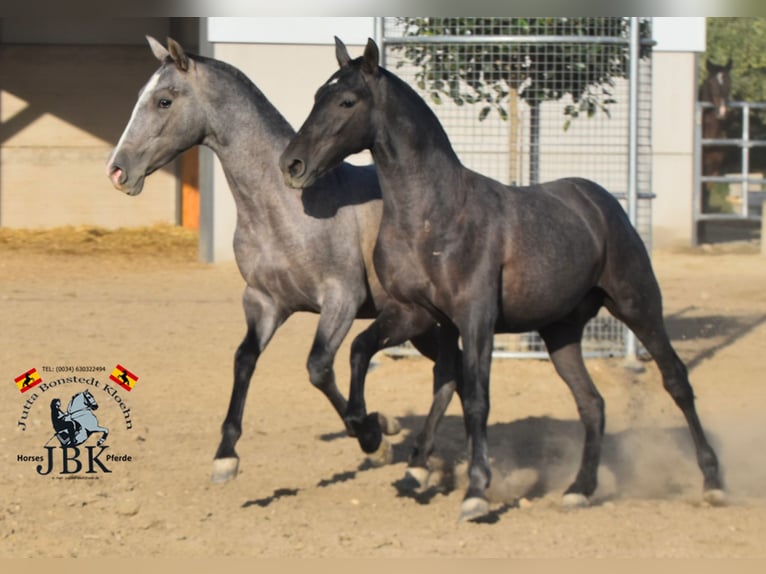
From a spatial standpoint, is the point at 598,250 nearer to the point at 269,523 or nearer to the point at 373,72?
the point at 373,72

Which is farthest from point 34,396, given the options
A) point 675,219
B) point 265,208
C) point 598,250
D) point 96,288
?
point 675,219

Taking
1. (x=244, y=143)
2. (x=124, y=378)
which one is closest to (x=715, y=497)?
(x=244, y=143)

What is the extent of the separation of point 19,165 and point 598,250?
15.9 meters

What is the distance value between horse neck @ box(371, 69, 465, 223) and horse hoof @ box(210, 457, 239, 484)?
1.53 m

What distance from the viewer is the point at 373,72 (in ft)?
20.3

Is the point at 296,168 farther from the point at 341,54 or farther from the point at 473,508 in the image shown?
the point at 473,508

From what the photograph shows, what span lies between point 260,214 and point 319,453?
1.68 meters

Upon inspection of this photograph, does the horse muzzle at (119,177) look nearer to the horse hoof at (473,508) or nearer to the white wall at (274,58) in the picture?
the horse hoof at (473,508)

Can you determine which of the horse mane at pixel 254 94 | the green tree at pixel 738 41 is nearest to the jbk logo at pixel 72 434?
the horse mane at pixel 254 94

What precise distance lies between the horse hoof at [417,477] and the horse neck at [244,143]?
4.93ft

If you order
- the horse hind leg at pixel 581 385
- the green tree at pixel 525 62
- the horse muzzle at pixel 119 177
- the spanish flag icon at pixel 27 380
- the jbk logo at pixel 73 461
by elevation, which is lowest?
the jbk logo at pixel 73 461

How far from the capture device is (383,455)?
7.37 metres

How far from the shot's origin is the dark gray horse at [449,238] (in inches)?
241

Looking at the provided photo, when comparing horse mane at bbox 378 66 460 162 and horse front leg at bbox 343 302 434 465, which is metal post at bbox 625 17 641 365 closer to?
horse front leg at bbox 343 302 434 465
